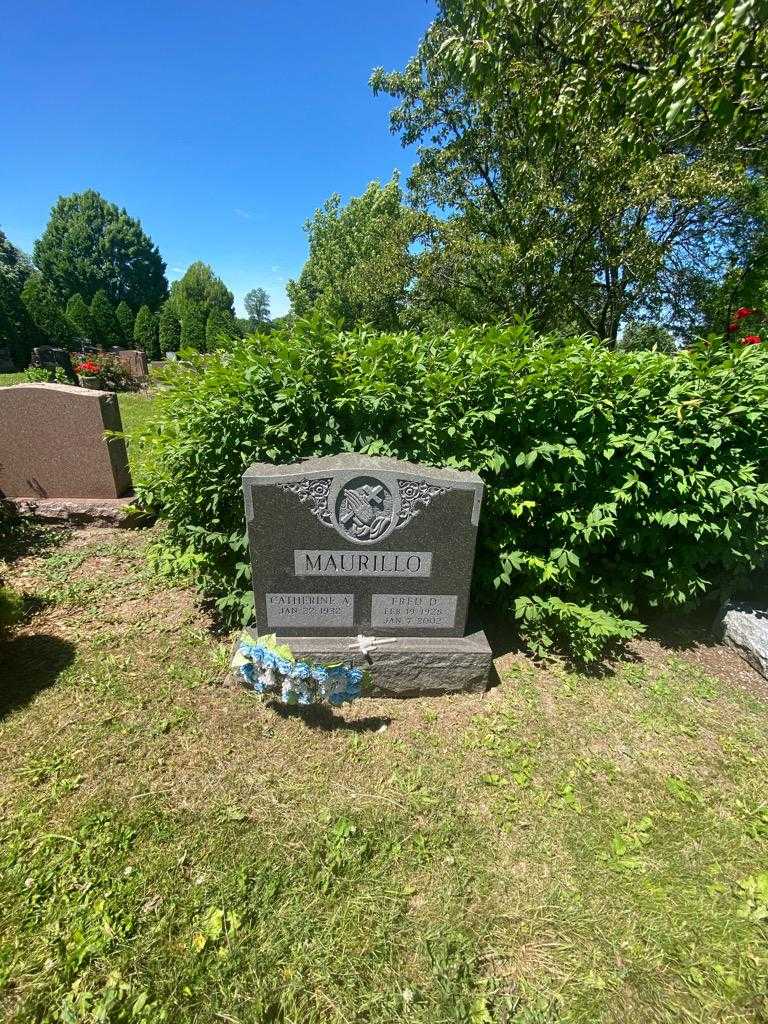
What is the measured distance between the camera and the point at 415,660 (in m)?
3.01

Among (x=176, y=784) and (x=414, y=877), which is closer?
(x=414, y=877)

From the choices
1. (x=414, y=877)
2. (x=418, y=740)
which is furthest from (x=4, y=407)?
(x=414, y=877)

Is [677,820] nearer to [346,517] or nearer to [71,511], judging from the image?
[346,517]

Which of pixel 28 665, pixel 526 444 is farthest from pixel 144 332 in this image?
pixel 526 444

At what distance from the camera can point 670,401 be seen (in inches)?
122

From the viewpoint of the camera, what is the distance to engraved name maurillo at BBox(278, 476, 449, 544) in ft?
9.02

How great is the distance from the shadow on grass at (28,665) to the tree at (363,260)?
2.87 m

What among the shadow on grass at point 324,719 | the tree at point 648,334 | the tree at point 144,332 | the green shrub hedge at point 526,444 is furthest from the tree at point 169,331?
the shadow on grass at point 324,719

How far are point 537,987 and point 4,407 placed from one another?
6.31 metres

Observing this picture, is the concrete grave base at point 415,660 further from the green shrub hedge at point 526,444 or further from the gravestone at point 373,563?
the green shrub hedge at point 526,444

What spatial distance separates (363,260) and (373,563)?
1925 cm

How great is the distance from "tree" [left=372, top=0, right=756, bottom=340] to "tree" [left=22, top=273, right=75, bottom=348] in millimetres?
26514

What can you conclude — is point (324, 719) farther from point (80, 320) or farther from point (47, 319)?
point (80, 320)

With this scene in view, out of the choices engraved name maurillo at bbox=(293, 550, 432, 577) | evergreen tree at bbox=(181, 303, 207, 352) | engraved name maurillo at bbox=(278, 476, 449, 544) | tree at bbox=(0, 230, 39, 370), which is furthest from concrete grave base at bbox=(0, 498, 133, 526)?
evergreen tree at bbox=(181, 303, 207, 352)
